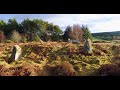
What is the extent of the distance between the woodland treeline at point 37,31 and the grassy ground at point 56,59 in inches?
6.2

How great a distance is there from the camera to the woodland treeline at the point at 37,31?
6.66 m

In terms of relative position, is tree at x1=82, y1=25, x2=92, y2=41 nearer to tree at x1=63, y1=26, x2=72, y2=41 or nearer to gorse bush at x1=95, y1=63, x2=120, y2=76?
tree at x1=63, y1=26, x2=72, y2=41

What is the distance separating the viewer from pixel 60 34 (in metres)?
6.82

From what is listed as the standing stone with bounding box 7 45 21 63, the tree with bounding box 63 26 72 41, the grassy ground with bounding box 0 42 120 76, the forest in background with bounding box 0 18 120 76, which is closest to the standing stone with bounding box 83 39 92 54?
the forest in background with bounding box 0 18 120 76

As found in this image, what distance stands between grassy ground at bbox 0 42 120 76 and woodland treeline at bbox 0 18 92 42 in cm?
16

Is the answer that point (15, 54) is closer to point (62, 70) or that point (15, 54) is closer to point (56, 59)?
point (56, 59)

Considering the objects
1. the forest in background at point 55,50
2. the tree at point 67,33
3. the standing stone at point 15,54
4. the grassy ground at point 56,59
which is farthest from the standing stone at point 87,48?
the standing stone at point 15,54

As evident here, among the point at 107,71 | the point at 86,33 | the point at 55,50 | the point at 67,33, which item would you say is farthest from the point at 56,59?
the point at 107,71

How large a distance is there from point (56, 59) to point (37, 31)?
921 mm

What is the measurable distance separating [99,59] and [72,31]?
0.99 metres

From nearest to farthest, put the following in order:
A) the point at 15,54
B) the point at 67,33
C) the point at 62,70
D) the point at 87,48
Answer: the point at 62,70, the point at 15,54, the point at 87,48, the point at 67,33

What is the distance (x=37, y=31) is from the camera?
683cm
